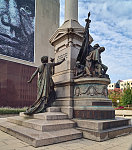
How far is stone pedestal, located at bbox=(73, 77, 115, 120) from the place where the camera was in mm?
6530

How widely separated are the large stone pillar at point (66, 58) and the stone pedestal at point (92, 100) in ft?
1.31

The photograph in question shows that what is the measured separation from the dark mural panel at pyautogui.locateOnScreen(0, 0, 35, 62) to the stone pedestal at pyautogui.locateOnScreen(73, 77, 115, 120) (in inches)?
770

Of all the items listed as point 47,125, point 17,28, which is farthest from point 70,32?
point 17,28

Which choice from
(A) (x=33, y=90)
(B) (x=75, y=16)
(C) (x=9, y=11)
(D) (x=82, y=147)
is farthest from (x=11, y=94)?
(D) (x=82, y=147)

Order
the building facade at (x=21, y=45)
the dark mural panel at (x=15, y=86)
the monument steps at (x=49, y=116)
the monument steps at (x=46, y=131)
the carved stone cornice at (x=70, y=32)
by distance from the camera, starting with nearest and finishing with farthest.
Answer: the monument steps at (x=46, y=131) → the monument steps at (x=49, y=116) → the carved stone cornice at (x=70, y=32) → the dark mural panel at (x=15, y=86) → the building facade at (x=21, y=45)

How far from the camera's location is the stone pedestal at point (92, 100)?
6.53m

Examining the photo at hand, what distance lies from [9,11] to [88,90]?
23.4 meters

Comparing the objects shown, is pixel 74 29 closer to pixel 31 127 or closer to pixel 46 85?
pixel 46 85

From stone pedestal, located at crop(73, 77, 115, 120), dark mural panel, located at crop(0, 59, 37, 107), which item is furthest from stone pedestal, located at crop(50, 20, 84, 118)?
dark mural panel, located at crop(0, 59, 37, 107)

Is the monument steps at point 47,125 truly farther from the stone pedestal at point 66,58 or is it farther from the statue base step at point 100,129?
the stone pedestal at point 66,58

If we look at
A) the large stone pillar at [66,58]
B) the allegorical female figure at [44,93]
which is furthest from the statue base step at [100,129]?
the allegorical female figure at [44,93]

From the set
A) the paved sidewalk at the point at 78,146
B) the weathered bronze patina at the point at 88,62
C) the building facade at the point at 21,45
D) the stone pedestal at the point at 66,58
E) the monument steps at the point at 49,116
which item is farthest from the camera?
the building facade at the point at 21,45

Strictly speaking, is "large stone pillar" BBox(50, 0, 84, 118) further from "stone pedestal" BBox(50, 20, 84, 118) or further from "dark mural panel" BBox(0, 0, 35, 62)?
"dark mural panel" BBox(0, 0, 35, 62)

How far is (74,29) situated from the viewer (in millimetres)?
8281
